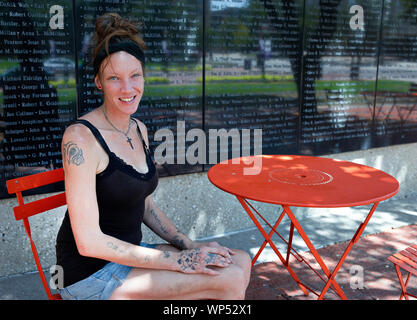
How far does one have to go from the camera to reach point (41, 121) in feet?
11.0

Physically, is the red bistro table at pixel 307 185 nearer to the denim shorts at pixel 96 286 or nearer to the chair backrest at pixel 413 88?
the denim shorts at pixel 96 286

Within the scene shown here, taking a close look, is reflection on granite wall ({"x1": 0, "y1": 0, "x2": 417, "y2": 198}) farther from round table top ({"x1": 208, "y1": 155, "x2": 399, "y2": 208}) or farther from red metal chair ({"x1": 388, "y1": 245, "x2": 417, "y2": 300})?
red metal chair ({"x1": 388, "y1": 245, "x2": 417, "y2": 300})

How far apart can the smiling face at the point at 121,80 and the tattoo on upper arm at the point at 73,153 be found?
35 centimetres

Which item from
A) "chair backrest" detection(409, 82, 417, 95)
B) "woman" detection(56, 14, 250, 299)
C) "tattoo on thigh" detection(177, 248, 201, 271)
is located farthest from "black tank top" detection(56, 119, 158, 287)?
"chair backrest" detection(409, 82, 417, 95)

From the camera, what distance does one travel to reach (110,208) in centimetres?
204

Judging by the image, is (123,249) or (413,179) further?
Answer: (413,179)

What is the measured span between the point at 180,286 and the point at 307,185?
3.59 ft

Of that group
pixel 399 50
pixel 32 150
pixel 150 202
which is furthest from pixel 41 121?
pixel 399 50

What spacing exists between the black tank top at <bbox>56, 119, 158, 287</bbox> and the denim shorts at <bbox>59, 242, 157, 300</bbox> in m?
0.05

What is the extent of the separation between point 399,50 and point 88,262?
5035 millimetres

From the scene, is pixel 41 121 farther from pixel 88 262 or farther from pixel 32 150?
pixel 88 262

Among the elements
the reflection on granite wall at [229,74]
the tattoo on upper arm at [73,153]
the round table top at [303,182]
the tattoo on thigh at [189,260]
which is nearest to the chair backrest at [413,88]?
the reflection on granite wall at [229,74]

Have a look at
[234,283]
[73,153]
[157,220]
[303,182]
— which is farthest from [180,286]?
[303,182]

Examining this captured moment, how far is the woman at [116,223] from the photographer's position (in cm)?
188
